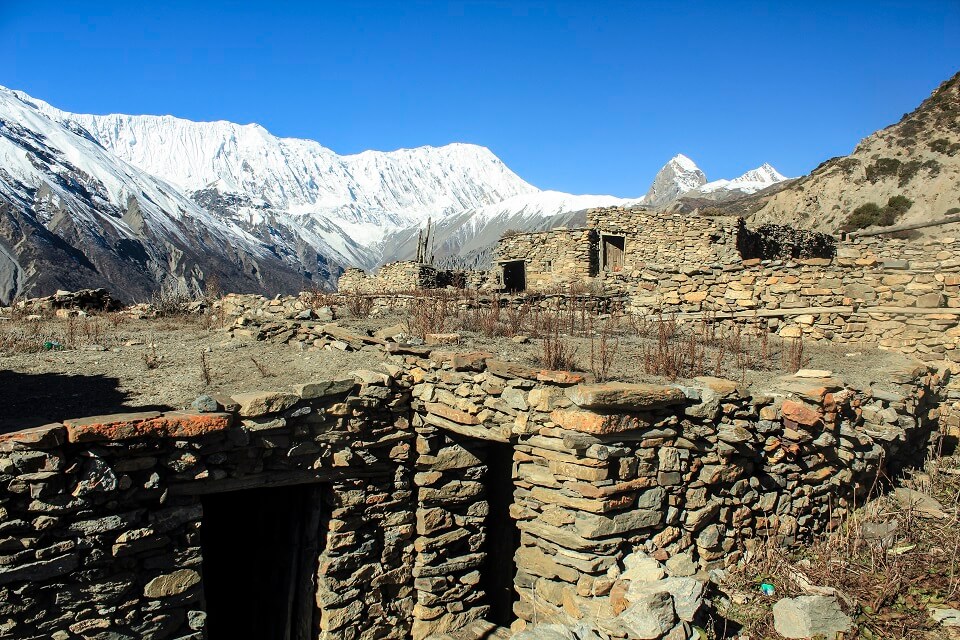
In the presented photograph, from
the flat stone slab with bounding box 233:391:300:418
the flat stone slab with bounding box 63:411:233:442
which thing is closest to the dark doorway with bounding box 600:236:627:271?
the flat stone slab with bounding box 233:391:300:418

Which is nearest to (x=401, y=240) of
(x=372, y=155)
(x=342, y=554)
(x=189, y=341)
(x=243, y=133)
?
(x=372, y=155)

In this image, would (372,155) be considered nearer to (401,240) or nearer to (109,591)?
(401,240)

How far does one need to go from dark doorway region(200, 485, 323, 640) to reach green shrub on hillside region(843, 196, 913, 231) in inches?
1121

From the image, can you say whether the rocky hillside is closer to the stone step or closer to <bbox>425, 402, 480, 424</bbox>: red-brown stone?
<bbox>425, 402, 480, 424</bbox>: red-brown stone

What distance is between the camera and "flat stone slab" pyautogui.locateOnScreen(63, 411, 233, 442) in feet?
14.2

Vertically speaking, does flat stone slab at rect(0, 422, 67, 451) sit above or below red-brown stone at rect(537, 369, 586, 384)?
below

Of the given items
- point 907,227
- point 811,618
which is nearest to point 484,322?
point 811,618

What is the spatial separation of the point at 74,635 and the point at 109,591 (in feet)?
1.23

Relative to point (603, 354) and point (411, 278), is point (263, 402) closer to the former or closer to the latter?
point (603, 354)

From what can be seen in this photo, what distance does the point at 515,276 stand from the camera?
1947cm

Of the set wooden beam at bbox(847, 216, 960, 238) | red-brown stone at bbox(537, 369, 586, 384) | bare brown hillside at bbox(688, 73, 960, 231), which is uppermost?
bare brown hillside at bbox(688, 73, 960, 231)

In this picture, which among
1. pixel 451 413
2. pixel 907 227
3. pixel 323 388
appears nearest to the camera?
pixel 323 388

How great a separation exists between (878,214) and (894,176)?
367 centimetres

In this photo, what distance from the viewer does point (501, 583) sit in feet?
21.1
